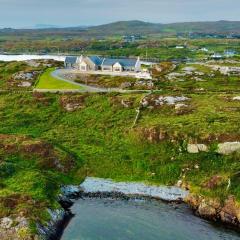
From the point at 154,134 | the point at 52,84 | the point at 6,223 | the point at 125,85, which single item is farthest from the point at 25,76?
the point at 6,223

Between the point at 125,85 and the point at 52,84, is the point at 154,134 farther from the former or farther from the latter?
the point at 52,84

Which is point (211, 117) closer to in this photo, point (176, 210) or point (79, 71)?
point (176, 210)

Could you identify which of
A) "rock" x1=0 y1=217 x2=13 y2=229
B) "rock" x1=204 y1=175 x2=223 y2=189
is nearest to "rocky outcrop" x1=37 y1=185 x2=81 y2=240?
"rock" x1=0 y1=217 x2=13 y2=229

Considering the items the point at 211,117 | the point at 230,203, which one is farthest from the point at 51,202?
the point at 211,117

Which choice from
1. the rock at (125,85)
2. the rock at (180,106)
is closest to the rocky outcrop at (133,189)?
the rock at (180,106)

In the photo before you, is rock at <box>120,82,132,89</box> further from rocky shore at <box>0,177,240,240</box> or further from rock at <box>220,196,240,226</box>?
rock at <box>220,196,240,226</box>
